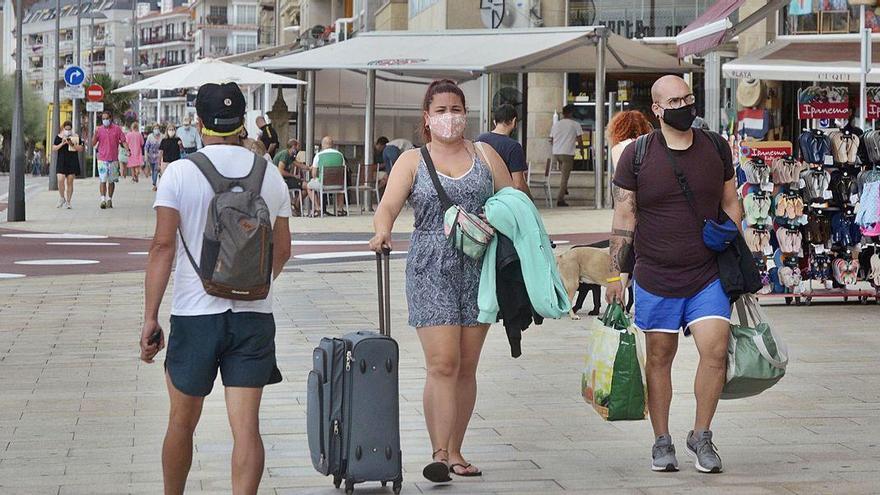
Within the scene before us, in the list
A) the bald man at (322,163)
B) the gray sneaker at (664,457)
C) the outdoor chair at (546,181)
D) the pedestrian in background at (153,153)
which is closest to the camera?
the gray sneaker at (664,457)

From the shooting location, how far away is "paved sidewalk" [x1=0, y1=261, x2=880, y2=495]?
22.4 ft

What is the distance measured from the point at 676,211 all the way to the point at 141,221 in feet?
72.6

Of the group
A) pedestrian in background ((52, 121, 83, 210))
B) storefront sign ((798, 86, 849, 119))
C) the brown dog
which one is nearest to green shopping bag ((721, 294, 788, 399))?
the brown dog

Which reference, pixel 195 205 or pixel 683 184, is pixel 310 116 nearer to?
pixel 683 184

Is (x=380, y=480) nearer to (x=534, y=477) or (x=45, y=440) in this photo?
(x=534, y=477)

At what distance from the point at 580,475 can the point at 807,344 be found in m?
5.13

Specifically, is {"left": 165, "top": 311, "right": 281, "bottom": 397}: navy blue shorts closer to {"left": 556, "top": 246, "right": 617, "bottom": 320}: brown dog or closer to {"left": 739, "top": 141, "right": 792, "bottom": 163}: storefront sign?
{"left": 556, "top": 246, "right": 617, "bottom": 320}: brown dog

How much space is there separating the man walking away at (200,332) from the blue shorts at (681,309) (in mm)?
2010

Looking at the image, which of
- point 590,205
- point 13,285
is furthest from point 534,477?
point 590,205

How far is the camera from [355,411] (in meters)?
6.44

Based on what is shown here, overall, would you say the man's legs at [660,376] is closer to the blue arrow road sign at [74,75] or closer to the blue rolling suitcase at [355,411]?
the blue rolling suitcase at [355,411]

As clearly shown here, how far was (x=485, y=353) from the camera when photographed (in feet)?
36.5

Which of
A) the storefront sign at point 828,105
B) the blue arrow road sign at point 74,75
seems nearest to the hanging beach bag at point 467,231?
the storefront sign at point 828,105

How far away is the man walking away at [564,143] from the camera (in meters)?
30.7
